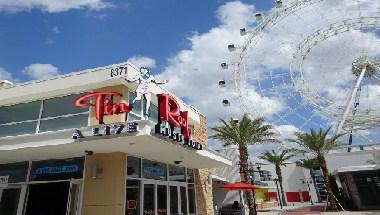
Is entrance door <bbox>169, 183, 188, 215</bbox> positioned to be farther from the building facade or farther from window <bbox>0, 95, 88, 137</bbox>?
the building facade

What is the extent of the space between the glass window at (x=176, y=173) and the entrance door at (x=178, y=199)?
27cm

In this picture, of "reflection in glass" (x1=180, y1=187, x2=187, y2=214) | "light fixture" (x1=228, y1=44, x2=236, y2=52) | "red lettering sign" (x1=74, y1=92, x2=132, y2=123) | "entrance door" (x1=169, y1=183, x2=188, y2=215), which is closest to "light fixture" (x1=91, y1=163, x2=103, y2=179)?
"red lettering sign" (x1=74, y1=92, x2=132, y2=123)

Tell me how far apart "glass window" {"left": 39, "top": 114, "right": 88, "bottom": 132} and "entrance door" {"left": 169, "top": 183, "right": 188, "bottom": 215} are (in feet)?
15.6

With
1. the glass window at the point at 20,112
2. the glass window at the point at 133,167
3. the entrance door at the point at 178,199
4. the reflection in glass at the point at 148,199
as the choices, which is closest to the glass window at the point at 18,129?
the glass window at the point at 20,112

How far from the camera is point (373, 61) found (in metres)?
35.2

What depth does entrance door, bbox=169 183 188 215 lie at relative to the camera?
14.9 m

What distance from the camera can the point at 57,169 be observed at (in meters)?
12.7

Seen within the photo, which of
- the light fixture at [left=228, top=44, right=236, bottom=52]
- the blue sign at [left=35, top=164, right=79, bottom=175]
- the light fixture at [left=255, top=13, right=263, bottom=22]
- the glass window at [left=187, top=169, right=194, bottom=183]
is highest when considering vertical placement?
the light fixture at [left=255, top=13, right=263, bottom=22]

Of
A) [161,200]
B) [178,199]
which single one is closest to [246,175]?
[178,199]

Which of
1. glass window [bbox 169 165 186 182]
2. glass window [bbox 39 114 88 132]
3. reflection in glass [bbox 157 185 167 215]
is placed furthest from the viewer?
glass window [bbox 169 165 186 182]

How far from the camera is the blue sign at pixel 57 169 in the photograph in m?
12.5

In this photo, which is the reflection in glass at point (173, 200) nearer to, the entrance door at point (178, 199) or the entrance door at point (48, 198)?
the entrance door at point (178, 199)

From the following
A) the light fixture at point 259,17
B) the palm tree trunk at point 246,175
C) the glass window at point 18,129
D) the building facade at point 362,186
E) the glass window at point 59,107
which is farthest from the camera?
the light fixture at point 259,17

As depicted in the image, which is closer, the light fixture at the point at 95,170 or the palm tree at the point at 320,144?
the light fixture at the point at 95,170
